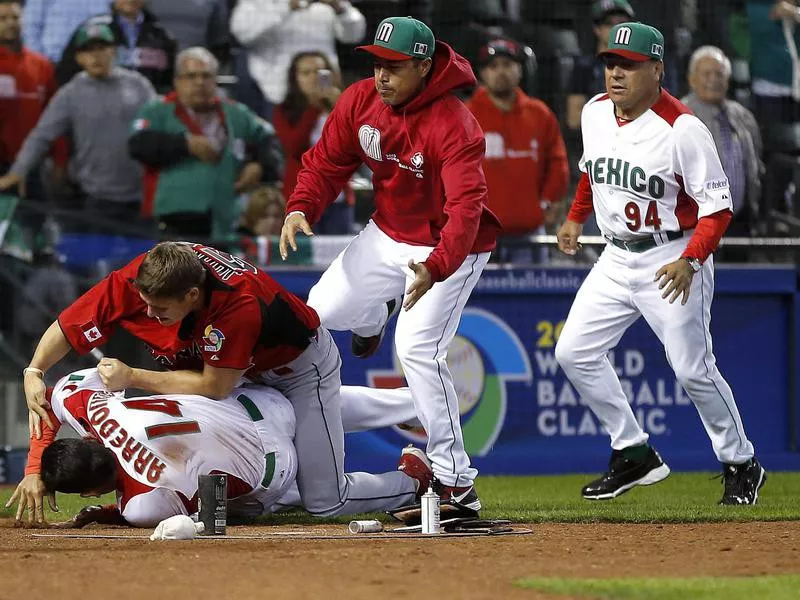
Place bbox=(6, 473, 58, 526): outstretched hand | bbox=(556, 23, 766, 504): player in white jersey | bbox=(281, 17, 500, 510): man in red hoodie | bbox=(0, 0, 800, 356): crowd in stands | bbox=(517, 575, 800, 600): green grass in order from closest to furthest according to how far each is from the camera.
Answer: bbox=(517, 575, 800, 600): green grass
bbox=(6, 473, 58, 526): outstretched hand
bbox=(281, 17, 500, 510): man in red hoodie
bbox=(556, 23, 766, 504): player in white jersey
bbox=(0, 0, 800, 356): crowd in stands

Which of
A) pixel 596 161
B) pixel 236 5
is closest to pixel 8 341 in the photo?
pixel 236 5

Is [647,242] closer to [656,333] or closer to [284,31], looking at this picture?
[656,333]

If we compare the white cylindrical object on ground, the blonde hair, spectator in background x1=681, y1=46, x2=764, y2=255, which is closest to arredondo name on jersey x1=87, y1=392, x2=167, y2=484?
the white cylindrical object on ground

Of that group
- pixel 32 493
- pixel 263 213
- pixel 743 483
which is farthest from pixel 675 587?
pixel 263 213

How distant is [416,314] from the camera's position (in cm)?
621

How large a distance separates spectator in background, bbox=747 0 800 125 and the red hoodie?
430 centimetres

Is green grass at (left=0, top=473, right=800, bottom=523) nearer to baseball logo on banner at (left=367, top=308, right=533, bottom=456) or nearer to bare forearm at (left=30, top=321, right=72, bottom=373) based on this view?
baseball logo on banner at (left=367, top=308, right=533, bottom=456)

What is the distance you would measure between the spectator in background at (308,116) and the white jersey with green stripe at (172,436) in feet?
11.7

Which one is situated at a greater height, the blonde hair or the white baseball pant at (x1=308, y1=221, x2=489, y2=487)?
the blonde hair

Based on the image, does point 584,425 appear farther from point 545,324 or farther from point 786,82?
point 786,82

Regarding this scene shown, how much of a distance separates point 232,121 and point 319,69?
0.70 meters

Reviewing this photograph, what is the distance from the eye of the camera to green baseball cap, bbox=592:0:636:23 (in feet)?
32.5

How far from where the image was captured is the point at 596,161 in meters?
7.21

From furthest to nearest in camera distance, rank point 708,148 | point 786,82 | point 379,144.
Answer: point 786,82 → point 708,148 → point 379,144
